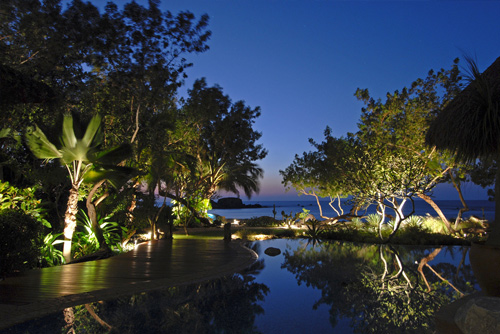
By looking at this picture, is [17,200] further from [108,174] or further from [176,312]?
[176,312]

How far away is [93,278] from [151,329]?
9.91 ft

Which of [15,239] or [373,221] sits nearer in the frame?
[15,239]

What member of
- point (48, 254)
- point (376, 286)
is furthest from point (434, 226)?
point (48, 254)

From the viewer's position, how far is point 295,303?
19.5 feet

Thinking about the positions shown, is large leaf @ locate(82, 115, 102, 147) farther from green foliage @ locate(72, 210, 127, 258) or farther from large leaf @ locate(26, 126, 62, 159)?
green foliage @ locate(72, 210, 127, 258)

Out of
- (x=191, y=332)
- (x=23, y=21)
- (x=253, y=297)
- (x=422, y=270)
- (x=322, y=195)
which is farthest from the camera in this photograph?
(x=322, y=195)

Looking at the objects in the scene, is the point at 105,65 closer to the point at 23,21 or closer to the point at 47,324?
the point at 23,21

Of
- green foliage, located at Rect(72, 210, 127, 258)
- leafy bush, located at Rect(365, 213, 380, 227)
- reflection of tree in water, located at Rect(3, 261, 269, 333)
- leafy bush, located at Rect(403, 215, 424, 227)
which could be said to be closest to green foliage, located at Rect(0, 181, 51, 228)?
green foliage, located at Rect(72, 210, 127, 258)

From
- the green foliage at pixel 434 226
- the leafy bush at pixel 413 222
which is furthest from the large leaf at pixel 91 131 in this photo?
the green foliage at pixel 434 226

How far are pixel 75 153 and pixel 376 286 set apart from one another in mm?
8234

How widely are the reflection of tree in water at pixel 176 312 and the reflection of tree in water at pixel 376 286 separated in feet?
4.44

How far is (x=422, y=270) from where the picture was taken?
8664mm

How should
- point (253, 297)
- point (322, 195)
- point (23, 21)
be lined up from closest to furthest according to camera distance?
point (253, 297) → point (23, 21) → point (322, 195)

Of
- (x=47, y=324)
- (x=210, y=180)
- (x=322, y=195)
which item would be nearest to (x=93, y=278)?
(x=47, y=324)
